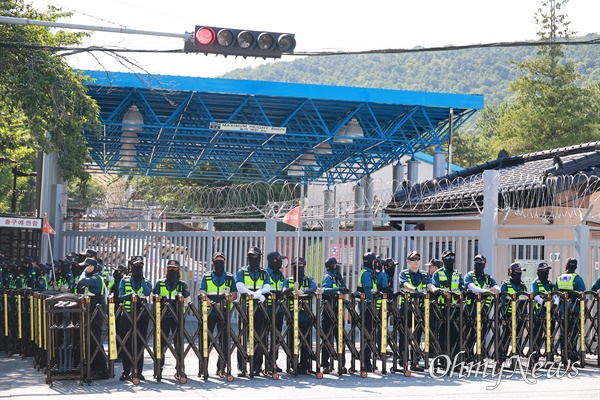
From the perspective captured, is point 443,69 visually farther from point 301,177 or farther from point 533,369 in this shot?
point 533,369

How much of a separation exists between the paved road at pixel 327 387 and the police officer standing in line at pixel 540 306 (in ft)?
2.23

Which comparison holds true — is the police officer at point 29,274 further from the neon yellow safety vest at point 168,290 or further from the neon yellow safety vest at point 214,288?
the neon yellow safety vest at point 214,288

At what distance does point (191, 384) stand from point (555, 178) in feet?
26.4

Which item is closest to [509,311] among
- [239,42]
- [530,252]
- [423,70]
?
[530,252]

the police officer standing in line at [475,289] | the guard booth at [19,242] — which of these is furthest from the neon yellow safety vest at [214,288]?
the guard booth at [19,242]

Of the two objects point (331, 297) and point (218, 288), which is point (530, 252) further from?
point (218, 288)

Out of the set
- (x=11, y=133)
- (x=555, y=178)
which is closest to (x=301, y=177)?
(x=11, y=133)

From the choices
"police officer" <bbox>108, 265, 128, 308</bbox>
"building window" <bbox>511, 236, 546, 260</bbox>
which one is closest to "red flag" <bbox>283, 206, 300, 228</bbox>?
"police officer" <bbox>108, 265, 128, 308</bbox>

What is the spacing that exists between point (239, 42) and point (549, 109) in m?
39.3

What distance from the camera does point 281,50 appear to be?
496 inches

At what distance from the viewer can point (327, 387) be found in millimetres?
11289

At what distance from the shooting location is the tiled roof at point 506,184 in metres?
17.7

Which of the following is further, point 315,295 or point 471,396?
point 315,295

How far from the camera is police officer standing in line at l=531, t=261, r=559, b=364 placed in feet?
42.9
